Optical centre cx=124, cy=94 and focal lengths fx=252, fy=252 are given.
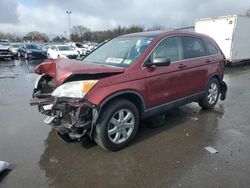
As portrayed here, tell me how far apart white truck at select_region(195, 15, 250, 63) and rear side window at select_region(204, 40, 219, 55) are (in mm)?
8999

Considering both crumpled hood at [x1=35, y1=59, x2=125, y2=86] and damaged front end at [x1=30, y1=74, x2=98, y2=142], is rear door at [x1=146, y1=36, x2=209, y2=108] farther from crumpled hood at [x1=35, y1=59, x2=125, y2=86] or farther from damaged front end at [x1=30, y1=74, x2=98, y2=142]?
damaged front end at [x1=30, y1=74, x2=98, y2=142]

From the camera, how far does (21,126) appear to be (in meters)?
5.26

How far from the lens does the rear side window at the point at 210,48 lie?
5980mm

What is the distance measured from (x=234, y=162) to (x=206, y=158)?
0.40 m

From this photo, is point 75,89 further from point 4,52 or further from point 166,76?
point 4,52

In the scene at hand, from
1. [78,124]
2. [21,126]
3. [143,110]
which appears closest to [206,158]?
[143,110]

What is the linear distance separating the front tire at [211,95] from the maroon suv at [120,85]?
375mm

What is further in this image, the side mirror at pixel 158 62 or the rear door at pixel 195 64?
the rear door at pixel 195 64

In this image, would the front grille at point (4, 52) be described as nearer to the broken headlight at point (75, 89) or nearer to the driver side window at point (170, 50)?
the driver side window at point (170, 50)

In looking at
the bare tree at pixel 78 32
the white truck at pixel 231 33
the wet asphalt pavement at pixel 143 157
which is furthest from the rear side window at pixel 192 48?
the bare tree at pixel 78 32

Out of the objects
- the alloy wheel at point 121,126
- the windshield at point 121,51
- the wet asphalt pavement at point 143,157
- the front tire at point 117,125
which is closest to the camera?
the wet asphalt pavement at point 143,157

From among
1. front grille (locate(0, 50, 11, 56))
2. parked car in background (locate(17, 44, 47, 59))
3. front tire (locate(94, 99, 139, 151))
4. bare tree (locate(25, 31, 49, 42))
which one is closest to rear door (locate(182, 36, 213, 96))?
front tire (locate(94, 99, 139, 151))

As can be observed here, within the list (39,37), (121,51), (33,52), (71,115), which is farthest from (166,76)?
(39,37)

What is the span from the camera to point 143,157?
Result: 154 inches
